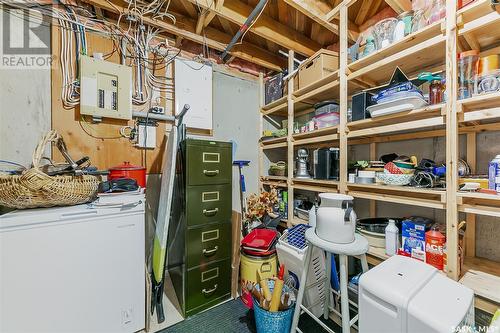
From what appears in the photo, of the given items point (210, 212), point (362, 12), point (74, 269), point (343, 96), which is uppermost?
point (362, 12)

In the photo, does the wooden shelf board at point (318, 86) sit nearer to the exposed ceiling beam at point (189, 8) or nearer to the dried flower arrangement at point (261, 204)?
the dried flower arrangement at point (261, 204)

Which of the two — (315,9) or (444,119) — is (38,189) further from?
(315,9)

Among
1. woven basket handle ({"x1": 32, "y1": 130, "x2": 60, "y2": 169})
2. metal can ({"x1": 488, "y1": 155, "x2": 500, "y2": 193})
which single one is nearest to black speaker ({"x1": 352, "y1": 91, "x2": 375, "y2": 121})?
metal can ({"x1": 488, "y1": 155, "x2": 500, "y2": 193})

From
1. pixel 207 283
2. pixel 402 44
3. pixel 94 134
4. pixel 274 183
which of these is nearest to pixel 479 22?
pixel 402 44

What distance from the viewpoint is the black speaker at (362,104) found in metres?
1.56

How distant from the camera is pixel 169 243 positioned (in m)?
2.20

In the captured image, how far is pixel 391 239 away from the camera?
4.65ft

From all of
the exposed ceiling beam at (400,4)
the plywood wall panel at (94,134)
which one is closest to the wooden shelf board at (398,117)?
the exposed ceiling beam at (400,4)

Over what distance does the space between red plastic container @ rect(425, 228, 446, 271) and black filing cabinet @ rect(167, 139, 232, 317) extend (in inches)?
56.1

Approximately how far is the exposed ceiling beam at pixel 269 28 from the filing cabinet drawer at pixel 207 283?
7.15ft

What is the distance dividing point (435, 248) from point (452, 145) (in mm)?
606

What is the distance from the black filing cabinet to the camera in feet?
5.49

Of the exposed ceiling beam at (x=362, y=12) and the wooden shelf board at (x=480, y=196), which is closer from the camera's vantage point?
the wooden shelf board at (x=480, y=196)

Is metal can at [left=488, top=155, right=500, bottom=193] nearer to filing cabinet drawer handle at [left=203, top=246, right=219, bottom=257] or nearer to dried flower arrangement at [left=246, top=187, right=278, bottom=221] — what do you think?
dried flower arrangement at [left=246, top=187, right=278, bottom=221]
